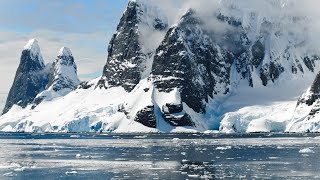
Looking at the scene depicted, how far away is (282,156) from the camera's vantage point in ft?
394

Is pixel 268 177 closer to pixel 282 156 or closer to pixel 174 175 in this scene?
pixel 174 175

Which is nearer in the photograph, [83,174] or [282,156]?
[83,174]

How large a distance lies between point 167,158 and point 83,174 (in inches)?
1194

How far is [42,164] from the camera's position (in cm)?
11000

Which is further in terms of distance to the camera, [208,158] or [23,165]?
[208,158]

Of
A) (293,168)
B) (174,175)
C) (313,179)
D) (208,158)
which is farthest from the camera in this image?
(208,158)

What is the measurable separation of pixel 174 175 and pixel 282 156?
3957cm

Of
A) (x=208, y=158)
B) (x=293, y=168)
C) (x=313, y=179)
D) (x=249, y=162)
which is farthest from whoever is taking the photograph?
(x=208, y=158)

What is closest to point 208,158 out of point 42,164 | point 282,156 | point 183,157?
point 183,157

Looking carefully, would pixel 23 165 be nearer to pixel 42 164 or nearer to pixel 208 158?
pixel 42 164

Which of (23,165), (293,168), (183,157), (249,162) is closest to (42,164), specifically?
(23,165)

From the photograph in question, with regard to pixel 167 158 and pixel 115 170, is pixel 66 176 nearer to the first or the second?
pixel 115 170

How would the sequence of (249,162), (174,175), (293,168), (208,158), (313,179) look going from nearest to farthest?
(313,179)
(174,175)
(293,168)
(249,162)
(208,158)

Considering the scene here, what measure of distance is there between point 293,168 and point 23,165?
47111 millimetres
